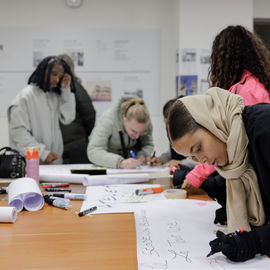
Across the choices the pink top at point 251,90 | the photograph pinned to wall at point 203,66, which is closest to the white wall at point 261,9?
the photograph pinned to wall at point 203,66

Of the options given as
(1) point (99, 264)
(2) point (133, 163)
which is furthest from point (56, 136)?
(1) point (99, 264)

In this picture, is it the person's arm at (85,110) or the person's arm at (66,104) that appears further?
the person's arm at (85,110)

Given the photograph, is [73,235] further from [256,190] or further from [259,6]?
[259,6]

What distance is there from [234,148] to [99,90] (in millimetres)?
3158

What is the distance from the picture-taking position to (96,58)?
4000 millimetres

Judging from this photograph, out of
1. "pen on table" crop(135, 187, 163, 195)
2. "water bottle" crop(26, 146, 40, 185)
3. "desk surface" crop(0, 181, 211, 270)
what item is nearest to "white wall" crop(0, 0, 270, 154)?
→ "water bottle" crop(26, 146, 40, 185)

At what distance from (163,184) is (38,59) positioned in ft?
8.63

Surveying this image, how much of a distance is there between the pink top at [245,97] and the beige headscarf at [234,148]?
1.59 feet

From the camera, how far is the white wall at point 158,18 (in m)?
3.72

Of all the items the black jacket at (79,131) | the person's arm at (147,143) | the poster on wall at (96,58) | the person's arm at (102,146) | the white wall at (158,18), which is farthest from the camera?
the poster on wall at (96,58)

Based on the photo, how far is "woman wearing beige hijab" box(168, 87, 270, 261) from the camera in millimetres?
918

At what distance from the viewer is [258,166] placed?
0.97 meters

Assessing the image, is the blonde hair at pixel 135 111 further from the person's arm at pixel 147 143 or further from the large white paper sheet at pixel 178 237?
the large white paper sheet at pixel 178 237

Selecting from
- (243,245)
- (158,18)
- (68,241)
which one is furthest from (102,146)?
(158,18)
